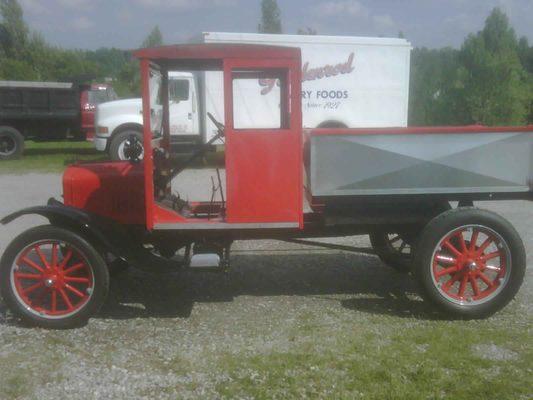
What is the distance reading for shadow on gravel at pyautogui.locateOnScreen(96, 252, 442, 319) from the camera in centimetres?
498

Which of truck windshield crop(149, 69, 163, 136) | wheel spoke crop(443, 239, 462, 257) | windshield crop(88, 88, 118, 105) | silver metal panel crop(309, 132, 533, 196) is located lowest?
wheel spoke crop(443, 239, 462, 257)

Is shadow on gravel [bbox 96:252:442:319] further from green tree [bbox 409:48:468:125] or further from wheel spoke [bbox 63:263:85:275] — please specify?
green tree [bbox 409:48:468:125]

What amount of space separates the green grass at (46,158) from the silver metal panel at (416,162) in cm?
892

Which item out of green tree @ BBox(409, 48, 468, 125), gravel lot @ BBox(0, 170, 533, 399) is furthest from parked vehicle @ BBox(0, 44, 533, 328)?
green tree @ BBox(409, 48, 468, 125)

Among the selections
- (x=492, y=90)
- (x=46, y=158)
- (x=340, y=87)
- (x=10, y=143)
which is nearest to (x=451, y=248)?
(x=340, y=87)

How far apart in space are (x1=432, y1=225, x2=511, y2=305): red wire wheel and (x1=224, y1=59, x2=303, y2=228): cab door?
1166mm

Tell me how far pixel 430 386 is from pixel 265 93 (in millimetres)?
2277

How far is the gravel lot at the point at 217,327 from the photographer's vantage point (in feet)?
12.0

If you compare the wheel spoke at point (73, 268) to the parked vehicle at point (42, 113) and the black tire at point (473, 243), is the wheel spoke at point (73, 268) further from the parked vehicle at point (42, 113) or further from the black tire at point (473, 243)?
the parked vehicle at point (42, 113)

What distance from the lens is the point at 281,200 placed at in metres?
4.48

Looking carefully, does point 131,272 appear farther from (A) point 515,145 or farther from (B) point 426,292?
(A) point 515,145

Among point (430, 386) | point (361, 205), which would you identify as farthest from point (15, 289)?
point (430, 386)

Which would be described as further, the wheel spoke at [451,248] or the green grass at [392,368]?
the wheel spoke at [451,248]

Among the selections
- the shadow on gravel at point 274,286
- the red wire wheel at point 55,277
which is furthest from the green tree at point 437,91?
the red wire wheel at point 55,277
